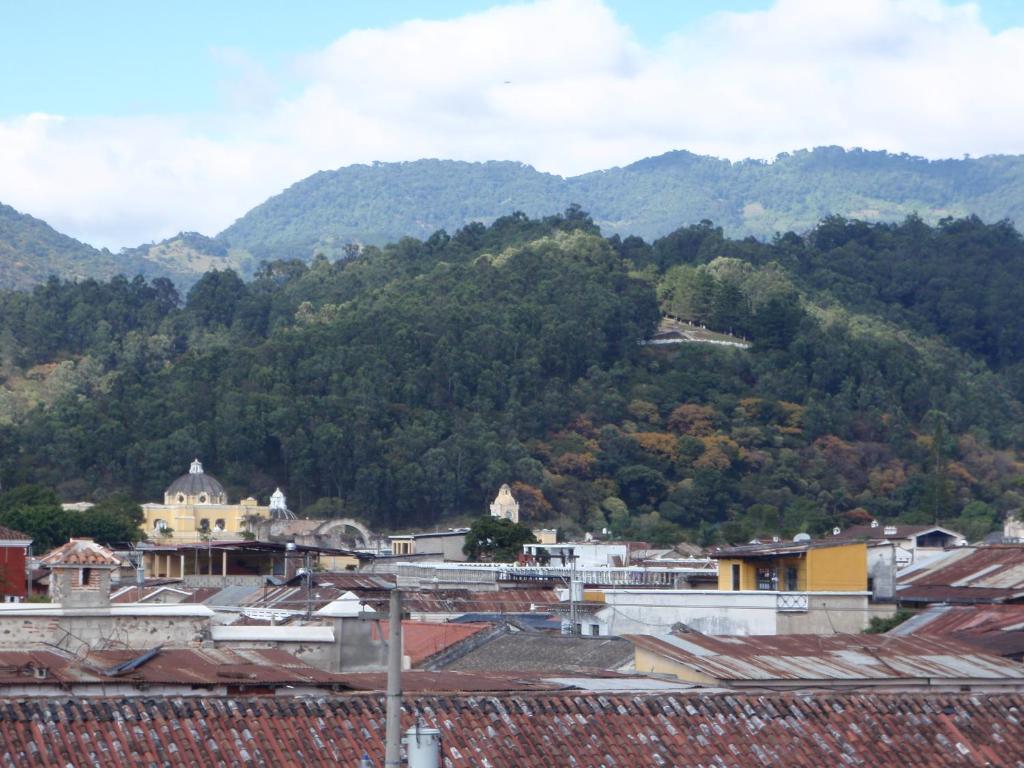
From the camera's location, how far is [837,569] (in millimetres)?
35312

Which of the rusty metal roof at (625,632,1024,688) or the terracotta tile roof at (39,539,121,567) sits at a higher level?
the terracotta tile roof at (39,539,121,567)

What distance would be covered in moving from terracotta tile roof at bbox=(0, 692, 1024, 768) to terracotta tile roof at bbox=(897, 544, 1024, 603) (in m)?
15.5

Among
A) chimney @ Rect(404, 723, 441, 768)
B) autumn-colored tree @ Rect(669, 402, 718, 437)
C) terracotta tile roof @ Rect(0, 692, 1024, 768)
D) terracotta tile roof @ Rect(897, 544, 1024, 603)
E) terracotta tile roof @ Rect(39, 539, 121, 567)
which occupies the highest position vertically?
autumn-colored tree @ Rect(669, 402, 718, 437)

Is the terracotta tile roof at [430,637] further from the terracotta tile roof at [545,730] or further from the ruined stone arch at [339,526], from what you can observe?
the ruined stone arch at [339,526]

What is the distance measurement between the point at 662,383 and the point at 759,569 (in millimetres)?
88399


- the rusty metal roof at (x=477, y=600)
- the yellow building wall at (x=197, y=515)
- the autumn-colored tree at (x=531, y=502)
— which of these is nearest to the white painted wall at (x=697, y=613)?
the rusty metal roof at (x=477, y=600)

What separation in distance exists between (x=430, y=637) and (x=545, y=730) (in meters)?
14.4

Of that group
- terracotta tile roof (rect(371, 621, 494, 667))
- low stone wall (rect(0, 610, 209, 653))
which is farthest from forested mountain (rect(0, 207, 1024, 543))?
low stone wall (rect(0, 610, 209, 653))

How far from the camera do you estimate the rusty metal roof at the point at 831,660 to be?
840 inches

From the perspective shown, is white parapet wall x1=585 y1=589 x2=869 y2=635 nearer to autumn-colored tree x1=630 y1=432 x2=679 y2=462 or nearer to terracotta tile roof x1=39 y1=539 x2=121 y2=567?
terracotta tile roof x1=39 y1=539 x2=121 y2=567

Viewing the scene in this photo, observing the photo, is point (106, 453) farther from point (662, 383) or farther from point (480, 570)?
point (480, 570)

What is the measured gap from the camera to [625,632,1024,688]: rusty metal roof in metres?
21.3

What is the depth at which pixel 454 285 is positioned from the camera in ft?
457

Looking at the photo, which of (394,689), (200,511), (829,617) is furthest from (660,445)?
(394,689)
